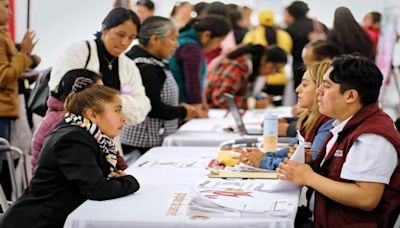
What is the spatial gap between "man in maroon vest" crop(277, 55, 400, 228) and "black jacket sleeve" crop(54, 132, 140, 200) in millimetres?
575

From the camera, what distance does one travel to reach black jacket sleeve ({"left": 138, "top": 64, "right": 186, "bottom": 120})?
4016 mm

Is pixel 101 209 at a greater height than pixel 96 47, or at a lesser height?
lesser

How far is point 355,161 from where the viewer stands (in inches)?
87.1

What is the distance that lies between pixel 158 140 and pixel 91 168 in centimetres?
193

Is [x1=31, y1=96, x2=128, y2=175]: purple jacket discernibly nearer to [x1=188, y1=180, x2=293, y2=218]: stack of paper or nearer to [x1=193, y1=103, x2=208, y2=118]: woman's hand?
[x1=188, y1=180, x2=293, y2=218]: stack of paper

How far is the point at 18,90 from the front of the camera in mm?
4289

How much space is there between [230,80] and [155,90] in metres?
1.33

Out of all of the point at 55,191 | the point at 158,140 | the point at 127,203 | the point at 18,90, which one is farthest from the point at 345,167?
the point at 18,90

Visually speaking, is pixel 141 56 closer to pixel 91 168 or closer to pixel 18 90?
pixel 18 90

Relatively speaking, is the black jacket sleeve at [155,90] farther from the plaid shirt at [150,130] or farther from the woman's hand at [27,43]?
the woman's hand at [27,43]

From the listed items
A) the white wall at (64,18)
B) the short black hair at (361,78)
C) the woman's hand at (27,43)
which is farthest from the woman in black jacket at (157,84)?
the short black hair at (361,78)

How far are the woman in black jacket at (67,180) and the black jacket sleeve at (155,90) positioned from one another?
1602 millimetres

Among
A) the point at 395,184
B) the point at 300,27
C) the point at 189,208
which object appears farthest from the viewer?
the point at 300,27

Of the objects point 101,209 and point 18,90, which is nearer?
point 101,209
